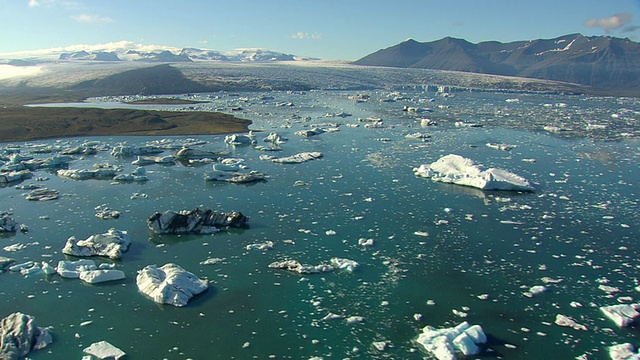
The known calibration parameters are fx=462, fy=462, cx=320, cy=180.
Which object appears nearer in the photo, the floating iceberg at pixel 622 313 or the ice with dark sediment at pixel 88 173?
the floating iceberg at pixel 622 313

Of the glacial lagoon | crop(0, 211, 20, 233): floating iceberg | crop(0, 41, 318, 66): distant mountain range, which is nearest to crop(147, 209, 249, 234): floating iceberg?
the glacial lagoon

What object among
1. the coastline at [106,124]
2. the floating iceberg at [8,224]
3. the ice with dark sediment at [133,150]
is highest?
the floating iceberg at [8,224]

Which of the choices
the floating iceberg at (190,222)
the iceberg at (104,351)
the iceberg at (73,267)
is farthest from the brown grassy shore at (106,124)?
the iceberg at (104,351)

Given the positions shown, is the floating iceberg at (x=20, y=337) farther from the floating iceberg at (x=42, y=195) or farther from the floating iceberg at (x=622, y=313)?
the floating iceberg at (x=622, y=313)

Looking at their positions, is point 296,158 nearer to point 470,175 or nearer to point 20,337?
point 470,175

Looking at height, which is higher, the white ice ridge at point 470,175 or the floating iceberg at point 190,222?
the white ice ridge at point 470,175

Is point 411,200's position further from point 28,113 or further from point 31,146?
point 28,113
